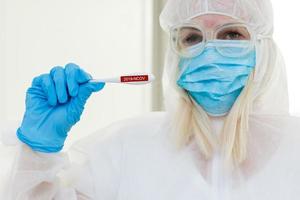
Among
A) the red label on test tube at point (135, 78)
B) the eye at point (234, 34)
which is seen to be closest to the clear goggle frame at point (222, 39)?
the eye at point (234, 34)

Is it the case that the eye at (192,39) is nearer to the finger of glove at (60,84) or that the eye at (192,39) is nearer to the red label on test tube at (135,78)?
the red label on test tube at (135,78)

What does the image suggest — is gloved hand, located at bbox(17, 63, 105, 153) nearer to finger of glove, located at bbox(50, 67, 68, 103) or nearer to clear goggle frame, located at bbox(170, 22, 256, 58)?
finger of glove, located at bbox(50, 67, 68, 103)

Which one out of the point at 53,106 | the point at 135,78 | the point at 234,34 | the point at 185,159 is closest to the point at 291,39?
the point at 234,34

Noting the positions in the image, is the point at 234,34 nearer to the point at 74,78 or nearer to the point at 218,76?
the point at 218,76

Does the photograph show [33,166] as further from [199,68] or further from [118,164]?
[199,68]

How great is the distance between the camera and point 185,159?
123 centimetres

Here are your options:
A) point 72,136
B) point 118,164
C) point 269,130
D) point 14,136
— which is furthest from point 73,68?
point 72,136

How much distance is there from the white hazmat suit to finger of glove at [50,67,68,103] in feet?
0.46

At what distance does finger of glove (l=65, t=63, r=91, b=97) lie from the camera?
1075 millimetres

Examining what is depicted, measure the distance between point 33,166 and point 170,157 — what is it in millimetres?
371

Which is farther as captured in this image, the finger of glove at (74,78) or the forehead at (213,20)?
the forehead at (213,20)

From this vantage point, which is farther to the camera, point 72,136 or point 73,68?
point 72,136

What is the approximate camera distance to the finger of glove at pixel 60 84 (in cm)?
107

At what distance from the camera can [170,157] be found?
1241mm
